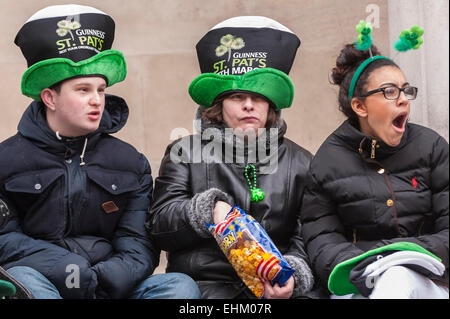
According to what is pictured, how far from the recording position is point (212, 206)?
161 inches

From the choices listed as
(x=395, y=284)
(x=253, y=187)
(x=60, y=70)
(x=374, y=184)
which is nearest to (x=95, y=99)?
(x=60, y=70)

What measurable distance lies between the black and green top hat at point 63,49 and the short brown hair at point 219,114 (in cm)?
45

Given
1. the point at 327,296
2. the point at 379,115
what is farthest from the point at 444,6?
the point at 327,296

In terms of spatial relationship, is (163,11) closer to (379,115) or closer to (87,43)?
(87,43)

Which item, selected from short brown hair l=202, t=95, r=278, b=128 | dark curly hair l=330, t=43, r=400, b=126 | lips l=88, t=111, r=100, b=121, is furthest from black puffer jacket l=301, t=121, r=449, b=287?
lips l=88, t=111, r=100, b=121

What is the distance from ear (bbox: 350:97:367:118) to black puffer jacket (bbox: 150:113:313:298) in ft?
1.17

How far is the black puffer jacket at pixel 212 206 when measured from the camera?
4145 millimetres

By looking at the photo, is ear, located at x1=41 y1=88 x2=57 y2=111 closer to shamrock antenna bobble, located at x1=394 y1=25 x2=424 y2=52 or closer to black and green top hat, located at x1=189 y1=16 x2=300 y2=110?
black and green top hat, located at x1=189 y1=16 x2=300 y2=110

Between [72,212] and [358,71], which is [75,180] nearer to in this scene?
[72,212]

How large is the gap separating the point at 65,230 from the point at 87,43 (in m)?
0.83

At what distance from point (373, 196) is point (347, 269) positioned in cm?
39

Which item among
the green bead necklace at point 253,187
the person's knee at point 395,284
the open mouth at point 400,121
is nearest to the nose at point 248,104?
the green bead necklace at point 253,187

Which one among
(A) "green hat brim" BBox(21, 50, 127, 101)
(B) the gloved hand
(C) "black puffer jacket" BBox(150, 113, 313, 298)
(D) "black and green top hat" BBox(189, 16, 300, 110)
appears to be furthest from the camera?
(D) "black and green top hat" BBox(189, 16, 300, 110)

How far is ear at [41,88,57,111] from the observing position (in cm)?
432
